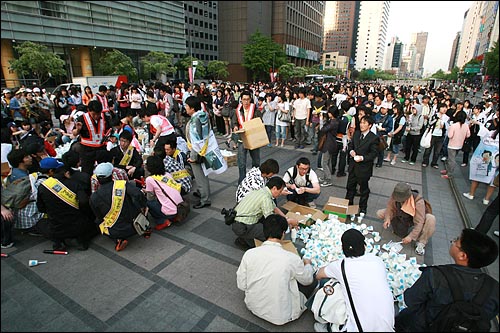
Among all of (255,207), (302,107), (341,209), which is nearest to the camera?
(255,207)

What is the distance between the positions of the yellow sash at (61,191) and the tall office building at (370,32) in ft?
504

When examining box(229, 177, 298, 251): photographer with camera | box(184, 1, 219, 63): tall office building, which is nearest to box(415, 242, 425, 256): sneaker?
box(229, 177, 298, 251): photographer with camera

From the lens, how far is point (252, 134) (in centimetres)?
577

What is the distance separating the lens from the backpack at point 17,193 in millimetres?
4004

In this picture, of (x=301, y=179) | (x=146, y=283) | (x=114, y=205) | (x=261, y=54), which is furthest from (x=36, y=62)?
(x=261, y=54)

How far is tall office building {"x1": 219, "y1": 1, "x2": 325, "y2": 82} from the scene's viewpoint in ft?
188

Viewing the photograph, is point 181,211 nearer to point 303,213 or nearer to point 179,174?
point 179,174

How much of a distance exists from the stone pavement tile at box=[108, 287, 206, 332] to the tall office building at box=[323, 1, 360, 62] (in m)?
141

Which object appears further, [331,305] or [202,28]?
[202,28]

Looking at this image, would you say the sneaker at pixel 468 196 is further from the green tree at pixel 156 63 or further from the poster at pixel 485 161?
the green tree at pixel 156 63

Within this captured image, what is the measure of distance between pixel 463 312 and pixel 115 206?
394 cm

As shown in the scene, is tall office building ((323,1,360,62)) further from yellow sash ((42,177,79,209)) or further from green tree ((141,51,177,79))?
yellow sash ((42,177,79,209))

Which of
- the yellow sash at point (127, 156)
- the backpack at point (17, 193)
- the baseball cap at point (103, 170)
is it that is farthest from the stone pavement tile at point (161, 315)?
the yellow sash at point (127, 156)

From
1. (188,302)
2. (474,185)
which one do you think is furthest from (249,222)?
(474,185)
